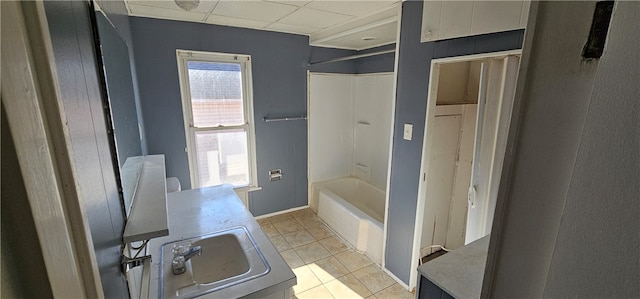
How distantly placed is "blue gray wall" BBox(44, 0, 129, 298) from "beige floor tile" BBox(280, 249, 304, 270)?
1.93 m

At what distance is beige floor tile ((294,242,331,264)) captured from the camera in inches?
105

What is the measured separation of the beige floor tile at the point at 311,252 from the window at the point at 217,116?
103 centimetres

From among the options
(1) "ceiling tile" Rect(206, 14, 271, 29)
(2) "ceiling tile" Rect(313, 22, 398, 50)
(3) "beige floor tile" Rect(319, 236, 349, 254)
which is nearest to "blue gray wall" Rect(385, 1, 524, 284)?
(2) "ceiling tile" Rect(313, 22, 398, 50)

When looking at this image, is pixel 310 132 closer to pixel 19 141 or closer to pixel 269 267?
pixel 269 267

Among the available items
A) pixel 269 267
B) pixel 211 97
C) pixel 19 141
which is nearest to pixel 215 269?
pixel 269 267

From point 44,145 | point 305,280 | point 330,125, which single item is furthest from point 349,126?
point 44,145

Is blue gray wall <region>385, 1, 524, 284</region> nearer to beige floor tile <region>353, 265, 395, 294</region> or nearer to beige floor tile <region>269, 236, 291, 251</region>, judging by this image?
beige floor tile <region>353, 265, 395, 294</region>

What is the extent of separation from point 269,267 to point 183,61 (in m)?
2.29

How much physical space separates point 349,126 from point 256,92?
143 centimetres

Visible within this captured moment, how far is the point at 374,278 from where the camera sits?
7.80 feet

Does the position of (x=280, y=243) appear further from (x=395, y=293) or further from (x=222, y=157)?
(x=395, y=293)

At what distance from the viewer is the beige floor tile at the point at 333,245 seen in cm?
280

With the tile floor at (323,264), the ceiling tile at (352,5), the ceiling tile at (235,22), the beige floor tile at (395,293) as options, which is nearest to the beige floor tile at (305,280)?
the tile floor at (323,264)

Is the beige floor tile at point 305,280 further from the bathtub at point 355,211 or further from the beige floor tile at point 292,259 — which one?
→ the bathtub at point 355,211
